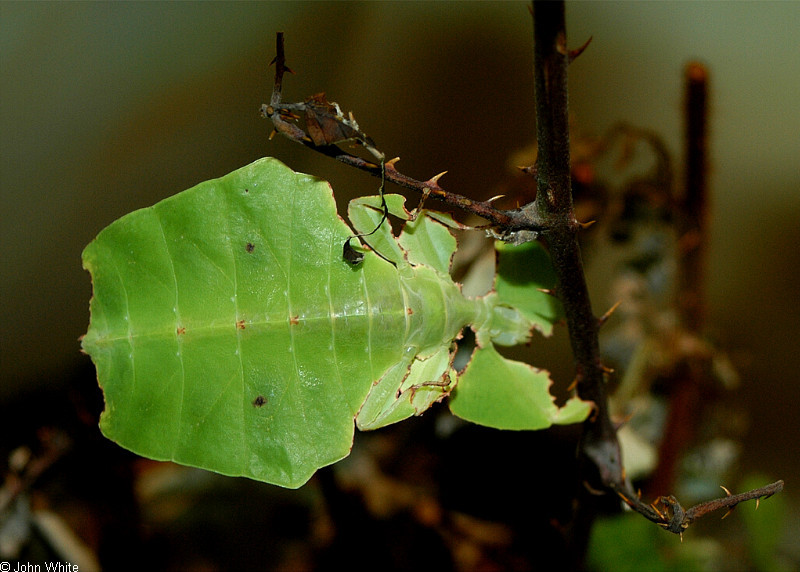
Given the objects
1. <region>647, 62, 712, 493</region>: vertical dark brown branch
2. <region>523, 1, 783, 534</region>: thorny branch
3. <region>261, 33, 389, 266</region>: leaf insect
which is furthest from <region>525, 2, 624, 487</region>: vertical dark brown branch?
<region>647, 62, 712, 493</region>: vertical dark brown branch

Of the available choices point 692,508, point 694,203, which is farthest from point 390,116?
point 692,508

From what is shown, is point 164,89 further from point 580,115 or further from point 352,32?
point 580,115

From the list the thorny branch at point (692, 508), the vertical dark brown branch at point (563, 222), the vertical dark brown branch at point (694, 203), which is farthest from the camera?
the vertical dark brown branch at point (694, 203)

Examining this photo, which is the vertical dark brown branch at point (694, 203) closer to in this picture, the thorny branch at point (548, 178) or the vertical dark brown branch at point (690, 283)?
the vertical dark brown branch at point (690, 283)

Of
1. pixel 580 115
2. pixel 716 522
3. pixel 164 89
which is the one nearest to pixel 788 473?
pixel 716 522

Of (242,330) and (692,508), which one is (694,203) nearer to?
(692,508)

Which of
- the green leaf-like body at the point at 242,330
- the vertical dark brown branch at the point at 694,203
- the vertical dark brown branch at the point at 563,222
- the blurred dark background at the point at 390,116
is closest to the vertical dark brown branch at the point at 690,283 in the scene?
the vertical dark brown branch at the point at 694,203

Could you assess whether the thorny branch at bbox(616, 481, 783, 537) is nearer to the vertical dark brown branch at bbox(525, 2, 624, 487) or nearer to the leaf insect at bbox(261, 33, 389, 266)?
the vertical dark brown branch at bbox(525, 2, 624, 487)
